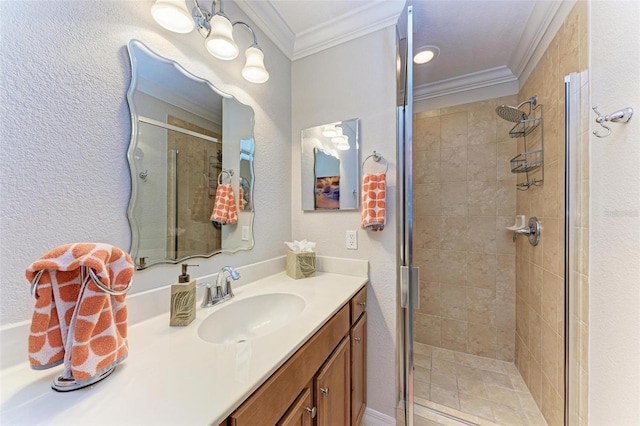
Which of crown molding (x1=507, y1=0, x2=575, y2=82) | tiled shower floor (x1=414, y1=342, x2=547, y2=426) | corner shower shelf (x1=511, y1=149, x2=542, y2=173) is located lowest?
tiled shower floor (x1=414, y1=342, x2=547, y2=426)

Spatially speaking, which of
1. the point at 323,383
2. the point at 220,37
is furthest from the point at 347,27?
the point at 323,383

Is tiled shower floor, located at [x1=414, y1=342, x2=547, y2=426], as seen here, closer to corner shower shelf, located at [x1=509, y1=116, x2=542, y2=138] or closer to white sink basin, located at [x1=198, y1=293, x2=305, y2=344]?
white sink basin, located at [x1=198, y1=293, x2=305, y2=344]

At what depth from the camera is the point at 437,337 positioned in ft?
7.11

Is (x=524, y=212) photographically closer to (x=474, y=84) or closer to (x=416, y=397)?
(x=474, y=84)

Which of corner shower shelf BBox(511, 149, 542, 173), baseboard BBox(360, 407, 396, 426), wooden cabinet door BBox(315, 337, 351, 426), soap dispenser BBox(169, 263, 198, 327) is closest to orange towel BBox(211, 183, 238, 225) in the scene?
soap dispenser BBox(169, 263, 198, 327)

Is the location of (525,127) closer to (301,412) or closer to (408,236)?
(408,236)

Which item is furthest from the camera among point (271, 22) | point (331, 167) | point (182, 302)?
point (331, 167)

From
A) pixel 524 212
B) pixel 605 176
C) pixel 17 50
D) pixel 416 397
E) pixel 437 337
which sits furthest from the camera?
pixel 437 337

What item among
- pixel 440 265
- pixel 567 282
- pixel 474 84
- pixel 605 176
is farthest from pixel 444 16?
pixel 440 265

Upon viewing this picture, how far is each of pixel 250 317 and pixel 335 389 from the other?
486mm

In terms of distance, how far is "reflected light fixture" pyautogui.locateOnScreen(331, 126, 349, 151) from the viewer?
1.48m

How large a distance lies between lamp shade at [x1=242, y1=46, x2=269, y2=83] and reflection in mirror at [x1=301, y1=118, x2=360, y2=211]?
483mm

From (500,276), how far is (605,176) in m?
1.32

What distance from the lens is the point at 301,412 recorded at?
755 millimetres
